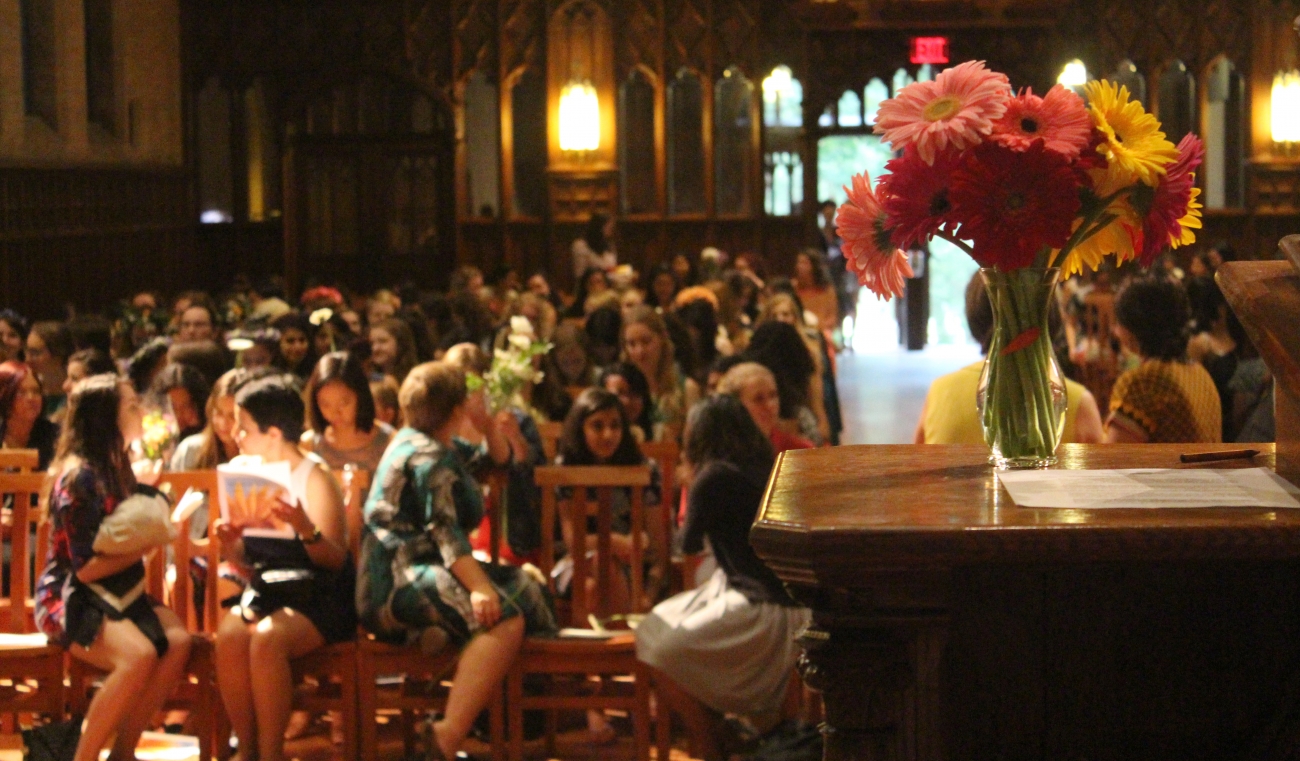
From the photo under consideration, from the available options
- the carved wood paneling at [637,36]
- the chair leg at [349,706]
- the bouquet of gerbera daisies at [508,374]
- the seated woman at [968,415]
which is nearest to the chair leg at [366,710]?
the chair leg at [349,706]

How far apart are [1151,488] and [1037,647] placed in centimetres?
23

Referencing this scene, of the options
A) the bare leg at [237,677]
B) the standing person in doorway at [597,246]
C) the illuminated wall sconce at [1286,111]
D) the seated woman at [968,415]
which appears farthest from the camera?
the illuminated wall sconce at [1286,111]

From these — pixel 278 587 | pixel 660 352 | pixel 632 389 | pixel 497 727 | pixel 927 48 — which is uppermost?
pixel 927 48

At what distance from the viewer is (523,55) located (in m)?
16.2

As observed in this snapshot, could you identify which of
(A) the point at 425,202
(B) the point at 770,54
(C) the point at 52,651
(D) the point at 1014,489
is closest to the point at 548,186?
(A) the point at 425,202

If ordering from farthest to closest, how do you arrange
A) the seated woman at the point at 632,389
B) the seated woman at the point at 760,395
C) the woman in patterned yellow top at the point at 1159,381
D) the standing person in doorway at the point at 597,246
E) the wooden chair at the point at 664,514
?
the standing person in doorway at the point at 597,246
the seated woman at the point at 632,389
the seated woman at the point at 760,395
the wooden chair at the point at 664,514
the woman in patterned yellow top at the point at 1159,381

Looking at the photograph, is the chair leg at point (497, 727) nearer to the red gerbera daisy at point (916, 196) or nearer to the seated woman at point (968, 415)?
the seated woman at point (968, 415)

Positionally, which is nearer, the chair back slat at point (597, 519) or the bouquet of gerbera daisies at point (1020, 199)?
the bouquet of gerbera daisies at point (1020, 199)

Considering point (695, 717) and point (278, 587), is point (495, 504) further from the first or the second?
point (695, 717)

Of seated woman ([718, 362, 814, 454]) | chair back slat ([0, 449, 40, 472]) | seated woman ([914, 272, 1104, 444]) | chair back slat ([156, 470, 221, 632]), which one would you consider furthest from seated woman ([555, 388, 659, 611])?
seated woman ([914, 272, 1104, 444])

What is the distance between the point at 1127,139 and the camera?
7.57 ft

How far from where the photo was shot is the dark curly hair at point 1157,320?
4.35 m

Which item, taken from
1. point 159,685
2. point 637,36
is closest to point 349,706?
point 159,685

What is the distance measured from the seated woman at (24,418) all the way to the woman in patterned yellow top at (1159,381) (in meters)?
3.65
